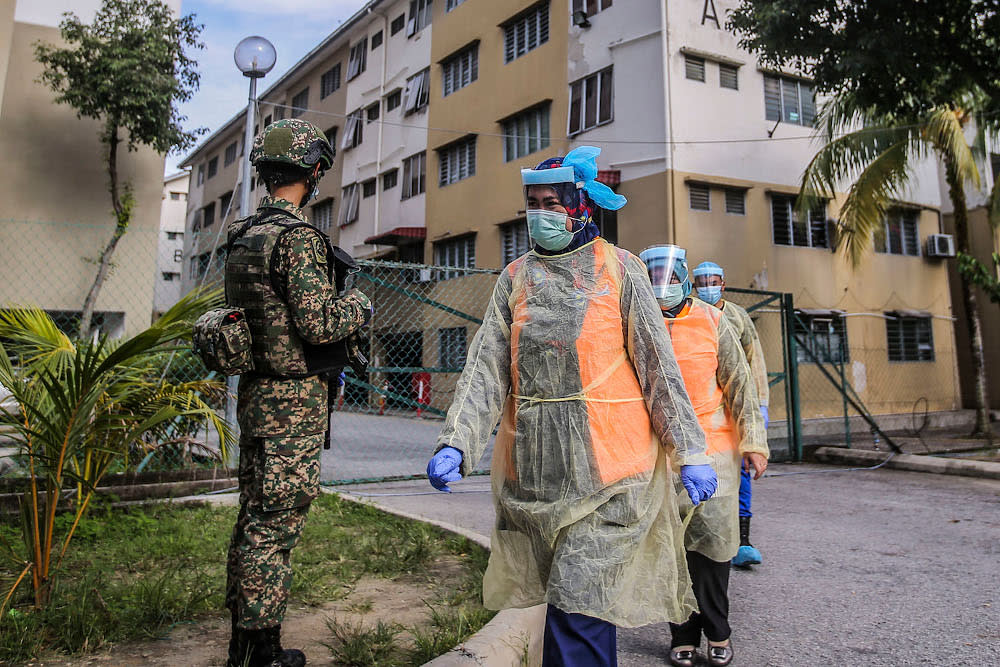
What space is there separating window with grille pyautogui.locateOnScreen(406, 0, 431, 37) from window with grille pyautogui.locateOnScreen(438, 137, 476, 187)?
4.01 metres

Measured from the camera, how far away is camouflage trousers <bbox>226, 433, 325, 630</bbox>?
7.98ft

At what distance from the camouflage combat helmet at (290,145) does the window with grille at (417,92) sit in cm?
1791

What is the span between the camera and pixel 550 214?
2434mm

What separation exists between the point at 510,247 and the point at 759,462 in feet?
44.3

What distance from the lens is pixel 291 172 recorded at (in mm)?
2732

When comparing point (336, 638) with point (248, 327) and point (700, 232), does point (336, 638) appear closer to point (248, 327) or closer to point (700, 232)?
point (248, 327)

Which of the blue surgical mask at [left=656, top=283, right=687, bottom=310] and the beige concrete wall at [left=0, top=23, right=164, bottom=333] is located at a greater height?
the beige concrete wall at [left=0, top=23, right=164, bottom=333]

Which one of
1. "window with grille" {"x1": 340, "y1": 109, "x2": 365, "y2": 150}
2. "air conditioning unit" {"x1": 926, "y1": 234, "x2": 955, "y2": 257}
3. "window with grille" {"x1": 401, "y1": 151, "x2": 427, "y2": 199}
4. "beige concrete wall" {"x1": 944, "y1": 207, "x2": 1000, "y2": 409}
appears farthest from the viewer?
"window with grille" {"x1": 340, "y1": 109, "x2": 365, "y2": 150}

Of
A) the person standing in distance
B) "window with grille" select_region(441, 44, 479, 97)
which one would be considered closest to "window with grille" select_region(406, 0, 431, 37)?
"window with grille" select_region(441, 44, 479, 97)

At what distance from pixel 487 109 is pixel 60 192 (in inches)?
366

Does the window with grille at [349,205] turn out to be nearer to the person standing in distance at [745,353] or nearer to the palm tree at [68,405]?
the person standing in distance at [745,353]

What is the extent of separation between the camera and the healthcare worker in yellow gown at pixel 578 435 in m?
2.17

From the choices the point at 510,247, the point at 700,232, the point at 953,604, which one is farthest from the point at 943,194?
the point at 953,604

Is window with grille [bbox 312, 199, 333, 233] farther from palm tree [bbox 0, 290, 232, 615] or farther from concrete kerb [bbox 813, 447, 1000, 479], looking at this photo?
palm tree [bbox 0, 290, 232, 615]
